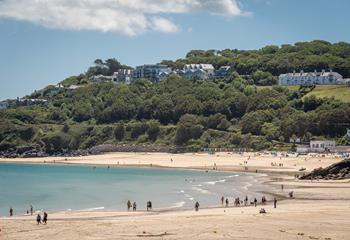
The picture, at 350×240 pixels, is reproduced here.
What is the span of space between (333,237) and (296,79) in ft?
451

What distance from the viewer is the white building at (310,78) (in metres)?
156

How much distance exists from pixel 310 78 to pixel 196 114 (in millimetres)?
38670

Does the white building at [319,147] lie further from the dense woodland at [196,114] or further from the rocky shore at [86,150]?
the rocky shore at [86,150]

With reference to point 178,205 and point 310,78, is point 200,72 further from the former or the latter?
point 178,205

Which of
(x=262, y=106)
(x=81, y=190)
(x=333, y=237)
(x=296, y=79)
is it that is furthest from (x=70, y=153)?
(x=333, y=237)

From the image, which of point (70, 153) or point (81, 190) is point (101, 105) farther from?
point (81, 190)

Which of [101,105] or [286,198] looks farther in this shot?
[101,105]

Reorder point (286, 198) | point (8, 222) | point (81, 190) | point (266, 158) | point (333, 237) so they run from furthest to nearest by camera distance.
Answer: point (266, 158) < point (81, 190) < point (286, 198) < point (8, 222) < point (333, 237)

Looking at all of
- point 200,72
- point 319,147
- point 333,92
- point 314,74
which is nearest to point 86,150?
point 319,147

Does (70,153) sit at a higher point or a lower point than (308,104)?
lower

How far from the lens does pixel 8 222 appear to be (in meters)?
35.3

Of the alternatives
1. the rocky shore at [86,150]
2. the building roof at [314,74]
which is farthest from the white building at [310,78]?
the rocky shore at [86,150]

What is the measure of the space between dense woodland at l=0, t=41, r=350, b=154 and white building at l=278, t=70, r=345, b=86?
5491mm

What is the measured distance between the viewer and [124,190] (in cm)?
6188
